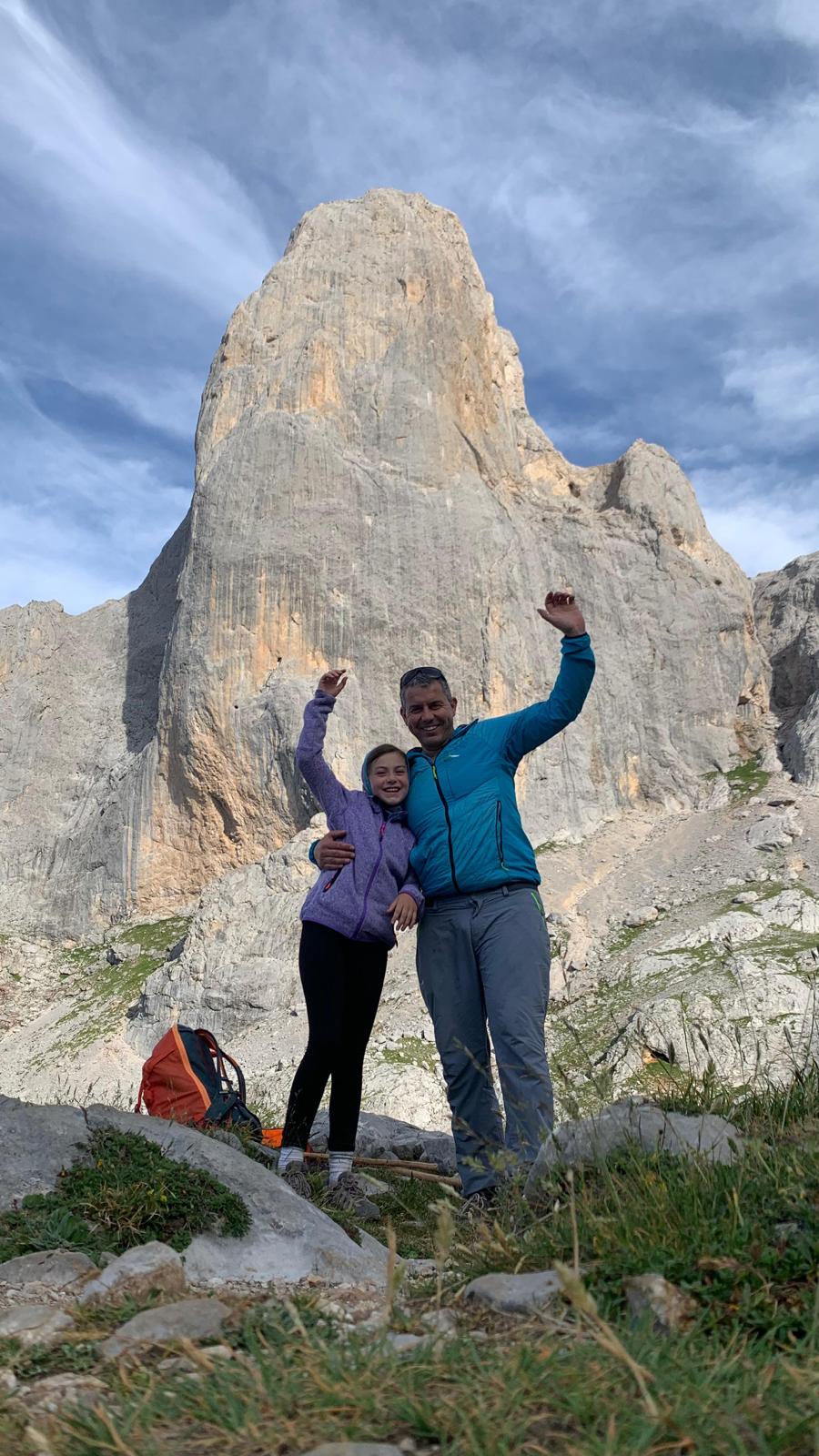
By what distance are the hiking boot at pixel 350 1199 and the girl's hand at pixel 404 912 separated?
5.32 ft

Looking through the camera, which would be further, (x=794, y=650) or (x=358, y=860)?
(x=794, y=650)

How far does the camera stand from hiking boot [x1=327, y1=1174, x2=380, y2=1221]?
5168 millimetres

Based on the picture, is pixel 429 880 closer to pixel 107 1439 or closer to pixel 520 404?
pixel 107 1439

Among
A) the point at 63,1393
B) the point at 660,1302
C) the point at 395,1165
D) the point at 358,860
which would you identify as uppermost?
the point at 358,860

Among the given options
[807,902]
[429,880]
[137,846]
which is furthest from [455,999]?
[137,846]

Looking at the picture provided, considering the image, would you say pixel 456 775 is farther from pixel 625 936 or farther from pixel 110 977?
pixel 110 977

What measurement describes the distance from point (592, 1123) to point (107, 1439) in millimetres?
2187

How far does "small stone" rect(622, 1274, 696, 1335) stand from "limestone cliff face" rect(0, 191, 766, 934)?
2650cm

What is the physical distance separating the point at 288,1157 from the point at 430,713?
265cm

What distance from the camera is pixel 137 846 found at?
30.7 meters

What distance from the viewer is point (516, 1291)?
2494mm

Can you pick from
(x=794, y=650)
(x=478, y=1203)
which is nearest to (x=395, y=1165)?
(x=478, y=1203)

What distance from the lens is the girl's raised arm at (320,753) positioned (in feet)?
18.1

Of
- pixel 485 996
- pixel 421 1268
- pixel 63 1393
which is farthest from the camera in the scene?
pixel 485 996
